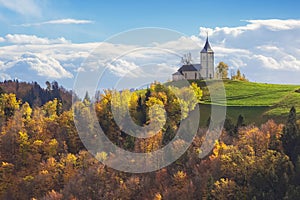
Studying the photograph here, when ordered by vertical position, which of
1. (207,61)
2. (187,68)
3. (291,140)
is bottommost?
(291,140)

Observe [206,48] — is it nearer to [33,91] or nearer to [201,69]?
[201,69]

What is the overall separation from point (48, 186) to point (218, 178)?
23300 millimetres

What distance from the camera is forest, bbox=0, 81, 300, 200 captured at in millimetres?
51969

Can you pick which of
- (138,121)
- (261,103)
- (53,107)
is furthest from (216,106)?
(53,107)

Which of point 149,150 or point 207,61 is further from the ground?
point 207,61

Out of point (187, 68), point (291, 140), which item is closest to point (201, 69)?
point (187, 68)

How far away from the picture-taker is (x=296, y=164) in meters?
51.9

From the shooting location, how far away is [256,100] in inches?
3418

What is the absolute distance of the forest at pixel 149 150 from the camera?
52.0 meters

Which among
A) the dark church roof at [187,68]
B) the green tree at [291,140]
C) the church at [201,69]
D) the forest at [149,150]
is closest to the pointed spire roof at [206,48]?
the church at [201,69]

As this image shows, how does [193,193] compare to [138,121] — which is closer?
[193,193]

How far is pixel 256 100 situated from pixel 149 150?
1187 inches

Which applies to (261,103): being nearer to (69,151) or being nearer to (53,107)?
(69,151)

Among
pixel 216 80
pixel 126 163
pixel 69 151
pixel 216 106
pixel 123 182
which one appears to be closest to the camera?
pixel 123 182
